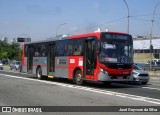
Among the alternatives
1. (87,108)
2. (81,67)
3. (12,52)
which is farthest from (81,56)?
(12,52)

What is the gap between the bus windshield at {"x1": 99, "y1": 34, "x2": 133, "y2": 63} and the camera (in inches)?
752

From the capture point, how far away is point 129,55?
65.3ft

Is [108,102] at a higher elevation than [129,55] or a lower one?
lower

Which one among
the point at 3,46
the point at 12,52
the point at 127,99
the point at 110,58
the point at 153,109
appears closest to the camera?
the point at 153,109

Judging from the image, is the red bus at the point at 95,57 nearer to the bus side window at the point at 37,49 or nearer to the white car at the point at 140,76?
the bus side window at the point at 37,49

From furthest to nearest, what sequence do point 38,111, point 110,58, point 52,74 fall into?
point 52,74
point 110,58
point 38,111

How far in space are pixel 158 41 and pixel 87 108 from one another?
81742mm

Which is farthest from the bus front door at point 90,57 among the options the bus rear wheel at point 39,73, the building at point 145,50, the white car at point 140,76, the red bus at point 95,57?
the building at point 145,50

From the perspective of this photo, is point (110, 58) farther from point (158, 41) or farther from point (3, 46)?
point (3, 46)

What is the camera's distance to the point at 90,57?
19891 mm

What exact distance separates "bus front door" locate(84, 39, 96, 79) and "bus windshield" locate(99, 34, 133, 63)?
2.09 feet

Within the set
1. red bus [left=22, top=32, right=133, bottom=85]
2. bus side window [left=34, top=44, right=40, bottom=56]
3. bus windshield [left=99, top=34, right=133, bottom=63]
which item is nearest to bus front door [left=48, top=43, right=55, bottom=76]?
red bus [left=22, top=32, right=133, bottom=85]

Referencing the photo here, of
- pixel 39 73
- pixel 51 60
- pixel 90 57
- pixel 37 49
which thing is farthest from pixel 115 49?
pixel 37 49

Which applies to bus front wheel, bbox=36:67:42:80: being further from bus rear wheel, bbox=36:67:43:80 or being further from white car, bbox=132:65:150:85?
white car, bbox=132:65:150:85
